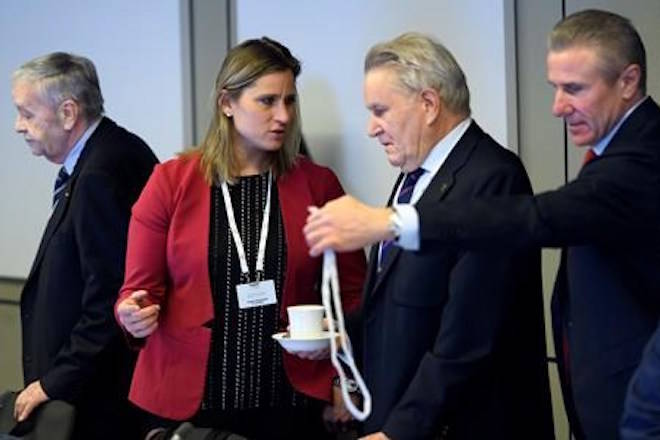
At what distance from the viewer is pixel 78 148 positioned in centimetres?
263

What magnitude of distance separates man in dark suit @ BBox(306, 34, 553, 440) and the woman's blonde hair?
0.42m

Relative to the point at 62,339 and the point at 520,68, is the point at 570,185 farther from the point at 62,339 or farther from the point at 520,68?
the point at 62,339

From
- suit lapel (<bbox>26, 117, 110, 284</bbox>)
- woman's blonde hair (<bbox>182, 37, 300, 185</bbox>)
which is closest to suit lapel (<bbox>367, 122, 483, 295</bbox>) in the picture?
woman's blonde hair (<bbox>182, 37, 300, 185</bbox>)

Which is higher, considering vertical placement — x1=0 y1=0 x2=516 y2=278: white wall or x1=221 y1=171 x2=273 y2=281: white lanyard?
x1=0 y1=0 x2=516 y2=278: white wall

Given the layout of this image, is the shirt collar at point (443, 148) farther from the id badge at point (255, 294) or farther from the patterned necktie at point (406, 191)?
the id badge at point (255, 294)

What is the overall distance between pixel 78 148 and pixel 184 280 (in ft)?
2.17

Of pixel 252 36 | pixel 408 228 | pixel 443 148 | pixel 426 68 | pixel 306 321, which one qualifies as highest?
pixel 252 36

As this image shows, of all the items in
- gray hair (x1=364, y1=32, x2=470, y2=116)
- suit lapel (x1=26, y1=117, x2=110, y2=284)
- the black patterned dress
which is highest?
gray hair (x1=364, y1=32, x2=470, y2=116)

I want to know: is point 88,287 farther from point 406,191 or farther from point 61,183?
point 406,191

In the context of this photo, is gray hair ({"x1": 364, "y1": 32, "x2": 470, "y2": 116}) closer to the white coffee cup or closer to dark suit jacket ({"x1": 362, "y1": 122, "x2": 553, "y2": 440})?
dark suit jacket ({"x1": 362, "y1": 122, "x2": 553, "y2": 440})

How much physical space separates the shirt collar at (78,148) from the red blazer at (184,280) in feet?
1.49

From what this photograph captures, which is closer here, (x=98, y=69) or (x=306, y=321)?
(x=306, y=321)

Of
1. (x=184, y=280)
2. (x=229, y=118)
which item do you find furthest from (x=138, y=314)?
(x=229, y=118)

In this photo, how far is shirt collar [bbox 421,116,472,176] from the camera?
179cm
